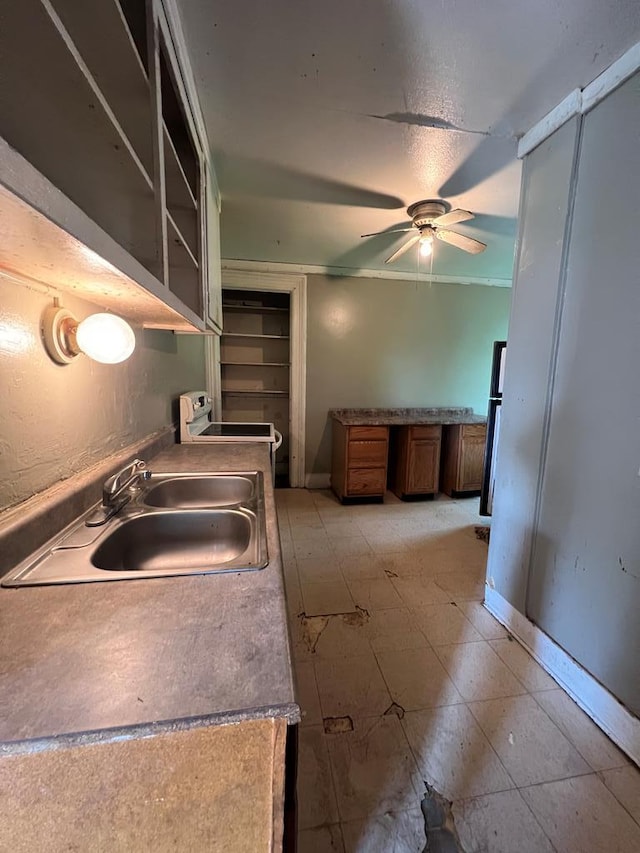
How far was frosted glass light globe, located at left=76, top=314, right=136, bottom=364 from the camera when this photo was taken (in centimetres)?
93

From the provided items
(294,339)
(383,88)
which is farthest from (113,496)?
(294,339)

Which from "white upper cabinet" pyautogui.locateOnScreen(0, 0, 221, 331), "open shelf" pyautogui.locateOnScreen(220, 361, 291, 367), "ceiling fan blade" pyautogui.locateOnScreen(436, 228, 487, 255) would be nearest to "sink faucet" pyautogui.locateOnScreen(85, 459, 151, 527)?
"white upper cabinet" pyautogui.locateOnScreen(0, 0, 221, 331)

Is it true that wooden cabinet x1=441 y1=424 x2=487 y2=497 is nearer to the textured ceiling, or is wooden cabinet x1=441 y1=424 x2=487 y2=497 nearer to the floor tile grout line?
the textured ceiling

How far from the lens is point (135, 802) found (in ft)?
1.19

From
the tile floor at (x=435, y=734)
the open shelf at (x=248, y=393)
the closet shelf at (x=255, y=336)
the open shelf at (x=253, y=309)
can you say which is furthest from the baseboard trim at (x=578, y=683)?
the open shelf at (x=253, y=309)

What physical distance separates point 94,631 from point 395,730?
120 centimetres

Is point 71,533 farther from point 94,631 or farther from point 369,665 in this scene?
point 369,665

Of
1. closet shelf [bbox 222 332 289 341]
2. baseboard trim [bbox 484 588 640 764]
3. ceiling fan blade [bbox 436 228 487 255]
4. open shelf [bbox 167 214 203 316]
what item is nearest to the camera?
baseboard trim [bbox 484 588 640 764]

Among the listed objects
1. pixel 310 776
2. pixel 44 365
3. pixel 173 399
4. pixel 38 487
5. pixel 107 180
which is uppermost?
pixel 107 180

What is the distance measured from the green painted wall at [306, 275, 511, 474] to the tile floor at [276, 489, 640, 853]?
2.13 meters

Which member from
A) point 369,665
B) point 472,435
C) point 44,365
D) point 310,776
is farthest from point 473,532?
point 44,365

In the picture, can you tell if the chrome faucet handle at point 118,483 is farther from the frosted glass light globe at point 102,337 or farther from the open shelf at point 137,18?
the open shelf at point 137,18

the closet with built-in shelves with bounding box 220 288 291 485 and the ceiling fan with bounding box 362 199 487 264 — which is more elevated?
the ceiling fan with bounding box 362 199 487 264

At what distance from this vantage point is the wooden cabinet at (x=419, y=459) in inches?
138
